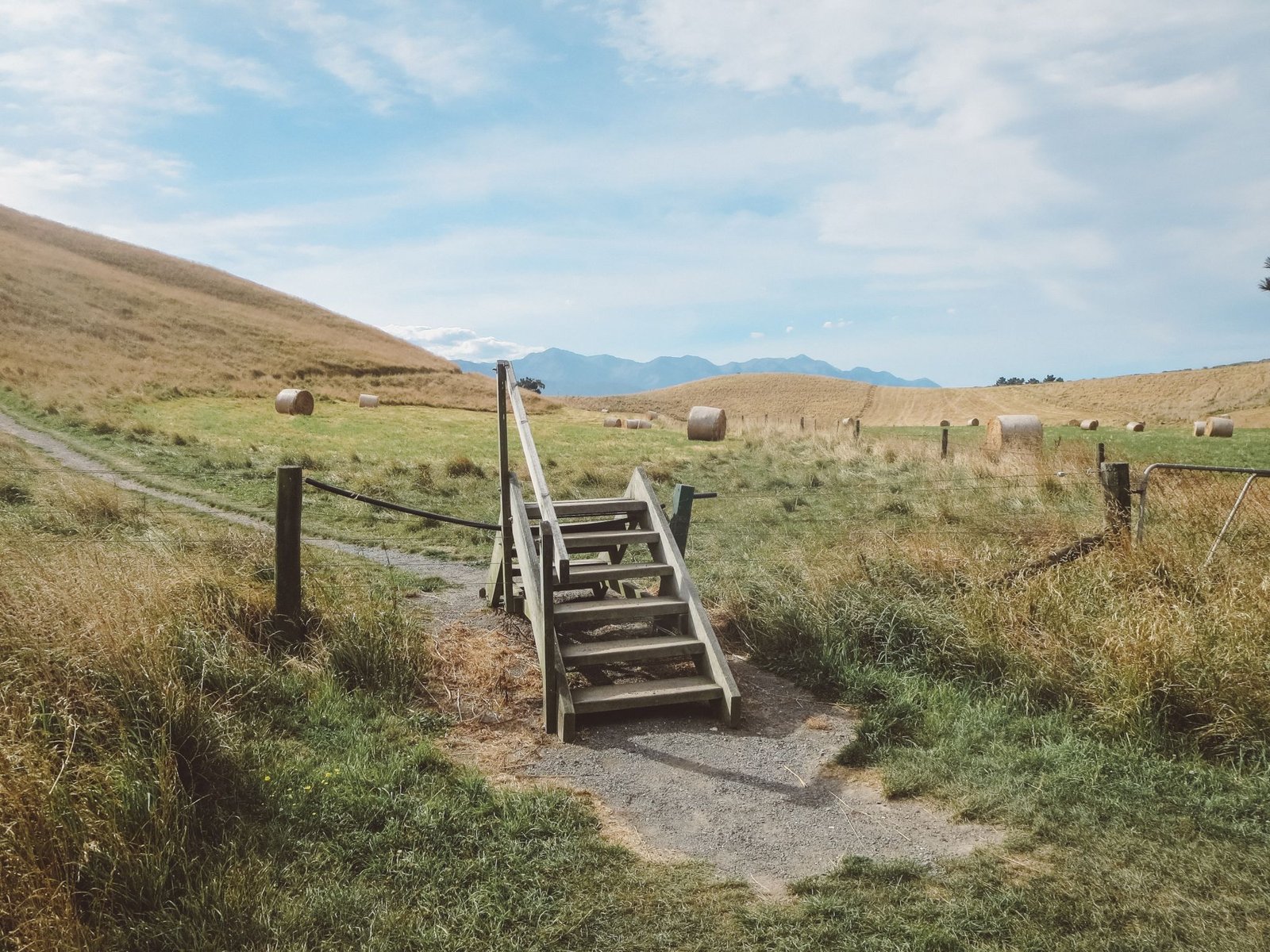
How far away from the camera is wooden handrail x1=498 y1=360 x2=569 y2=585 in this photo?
5770mm

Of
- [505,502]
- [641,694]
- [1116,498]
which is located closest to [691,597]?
[641,694]

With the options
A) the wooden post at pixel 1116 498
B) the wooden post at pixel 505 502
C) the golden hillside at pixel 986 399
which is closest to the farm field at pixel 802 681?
the wooden post at pixel 1116 498

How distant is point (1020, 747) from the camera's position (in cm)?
545

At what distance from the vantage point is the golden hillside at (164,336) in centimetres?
4012

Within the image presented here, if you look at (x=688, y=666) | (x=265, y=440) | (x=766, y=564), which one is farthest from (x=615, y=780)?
(x=265, y=440)

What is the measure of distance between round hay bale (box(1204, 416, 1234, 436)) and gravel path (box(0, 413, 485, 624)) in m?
38.5

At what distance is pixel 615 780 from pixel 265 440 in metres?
22.8

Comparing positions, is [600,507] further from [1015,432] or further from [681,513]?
[1015,432]

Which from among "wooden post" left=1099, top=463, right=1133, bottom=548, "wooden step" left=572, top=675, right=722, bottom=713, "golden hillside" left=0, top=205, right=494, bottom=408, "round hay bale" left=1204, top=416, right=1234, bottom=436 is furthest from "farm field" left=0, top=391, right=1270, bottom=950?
"round hay bale" left=1204, top=416, right=1234, bottom=436

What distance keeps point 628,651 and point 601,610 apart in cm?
43

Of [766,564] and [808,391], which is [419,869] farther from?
[808,391]

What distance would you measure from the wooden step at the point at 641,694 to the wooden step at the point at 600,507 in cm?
199

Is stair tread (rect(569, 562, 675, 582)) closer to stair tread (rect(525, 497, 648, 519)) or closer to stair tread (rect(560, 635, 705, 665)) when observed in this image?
stair tread (rect(560, 635, 705, 665))

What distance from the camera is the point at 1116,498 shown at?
8016mm
